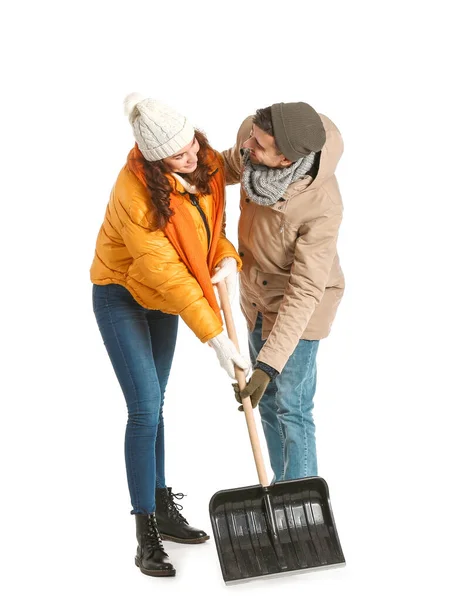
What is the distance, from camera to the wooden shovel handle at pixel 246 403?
169 inches

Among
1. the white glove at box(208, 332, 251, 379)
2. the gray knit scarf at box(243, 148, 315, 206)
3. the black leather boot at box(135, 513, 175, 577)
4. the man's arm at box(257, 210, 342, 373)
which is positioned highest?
the gray knit scarf at box(243, 148, 315, 206)

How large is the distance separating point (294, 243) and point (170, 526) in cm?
148

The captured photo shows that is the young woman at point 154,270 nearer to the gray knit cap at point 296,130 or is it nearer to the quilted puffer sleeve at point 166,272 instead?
the quilted puffer sleeve at point 166,272

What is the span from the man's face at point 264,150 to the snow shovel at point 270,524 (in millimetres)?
596

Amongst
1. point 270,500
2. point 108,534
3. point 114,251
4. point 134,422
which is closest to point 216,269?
point 114,251

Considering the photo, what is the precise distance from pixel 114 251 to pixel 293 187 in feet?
2.63

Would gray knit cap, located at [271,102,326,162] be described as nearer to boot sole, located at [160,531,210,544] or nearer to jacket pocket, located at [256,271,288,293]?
jacket pocket, located at [256,271,288,293]

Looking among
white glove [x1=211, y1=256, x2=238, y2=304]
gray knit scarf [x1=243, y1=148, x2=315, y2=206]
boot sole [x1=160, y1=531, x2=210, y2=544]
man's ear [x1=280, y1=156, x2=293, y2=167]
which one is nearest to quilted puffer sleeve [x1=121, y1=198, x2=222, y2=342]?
white glove [x1=211, y1=256, x2=238, y2=304]

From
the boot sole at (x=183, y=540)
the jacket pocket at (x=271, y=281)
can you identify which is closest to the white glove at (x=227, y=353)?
the jacket pocket at (x=271, y=281)

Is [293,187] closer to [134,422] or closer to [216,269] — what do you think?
[216,269]

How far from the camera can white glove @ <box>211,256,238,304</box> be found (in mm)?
4320

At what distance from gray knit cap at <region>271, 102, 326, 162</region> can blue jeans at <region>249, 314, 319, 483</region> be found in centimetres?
95

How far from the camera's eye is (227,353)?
418 cm

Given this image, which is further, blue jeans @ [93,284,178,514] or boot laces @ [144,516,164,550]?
boot laces @ [144,516,164,550]
